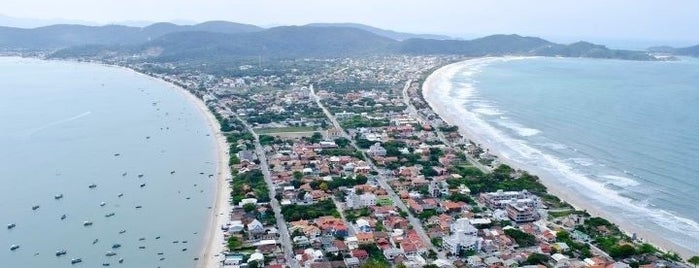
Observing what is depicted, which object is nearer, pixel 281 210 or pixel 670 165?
pixel 281 210

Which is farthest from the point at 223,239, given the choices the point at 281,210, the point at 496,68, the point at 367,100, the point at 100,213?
the point at 496,68

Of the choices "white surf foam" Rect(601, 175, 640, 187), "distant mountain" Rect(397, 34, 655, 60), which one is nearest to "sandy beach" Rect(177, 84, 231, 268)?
"white surf foam" Rect(601, 175, 640, 187)

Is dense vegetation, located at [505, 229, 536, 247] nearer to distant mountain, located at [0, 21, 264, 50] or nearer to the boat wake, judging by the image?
the boat wake

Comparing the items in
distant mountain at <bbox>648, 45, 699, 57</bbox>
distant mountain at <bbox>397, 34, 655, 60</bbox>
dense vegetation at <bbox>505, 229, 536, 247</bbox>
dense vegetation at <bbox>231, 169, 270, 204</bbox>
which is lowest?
distant mountain at <bbox>648, 45, 699, 57</bbox>

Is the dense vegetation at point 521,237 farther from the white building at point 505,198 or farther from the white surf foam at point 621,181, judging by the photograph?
the white surf foam at point 621,181

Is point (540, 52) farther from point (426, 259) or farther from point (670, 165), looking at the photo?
point (426, 259)

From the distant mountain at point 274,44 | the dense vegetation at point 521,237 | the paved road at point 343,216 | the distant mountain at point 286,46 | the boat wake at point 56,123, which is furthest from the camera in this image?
the distant mountain at point 274,44

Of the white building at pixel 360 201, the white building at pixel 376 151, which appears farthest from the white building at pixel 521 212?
the white building at pixel 376 151
